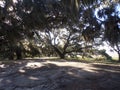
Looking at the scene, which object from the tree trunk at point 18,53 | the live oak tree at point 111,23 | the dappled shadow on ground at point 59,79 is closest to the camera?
the dappled shadow on ground at point 59,79

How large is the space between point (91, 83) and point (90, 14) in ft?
28.6

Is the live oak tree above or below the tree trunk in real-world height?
above

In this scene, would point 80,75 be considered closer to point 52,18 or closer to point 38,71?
point 38,71

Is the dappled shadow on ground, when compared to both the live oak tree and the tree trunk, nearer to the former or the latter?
the live oak tree

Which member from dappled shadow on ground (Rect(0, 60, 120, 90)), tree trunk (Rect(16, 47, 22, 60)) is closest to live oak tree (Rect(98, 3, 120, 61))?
dappled shadow on ground (Rect(0, 60, 120, 90))

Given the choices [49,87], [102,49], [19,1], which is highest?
[19,1]

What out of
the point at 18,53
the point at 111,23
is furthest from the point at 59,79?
the point at 18,53

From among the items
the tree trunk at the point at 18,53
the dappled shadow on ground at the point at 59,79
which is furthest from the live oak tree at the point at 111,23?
the tree trunk at the point at 18,53

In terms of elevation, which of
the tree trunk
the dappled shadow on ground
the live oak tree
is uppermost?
the live oak tree

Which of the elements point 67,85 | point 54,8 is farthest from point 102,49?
point 67,85

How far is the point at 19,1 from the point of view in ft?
46.8

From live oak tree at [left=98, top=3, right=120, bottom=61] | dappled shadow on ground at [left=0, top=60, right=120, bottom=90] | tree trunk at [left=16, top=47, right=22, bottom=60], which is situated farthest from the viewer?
tree trunk at [left=16, top=47, right=22, bottom=60]

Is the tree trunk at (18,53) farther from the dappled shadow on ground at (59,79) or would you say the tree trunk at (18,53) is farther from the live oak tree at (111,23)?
the dappled shadow on ground at (59,79)

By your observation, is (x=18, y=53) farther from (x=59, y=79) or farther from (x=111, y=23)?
(x=59, y=79)
